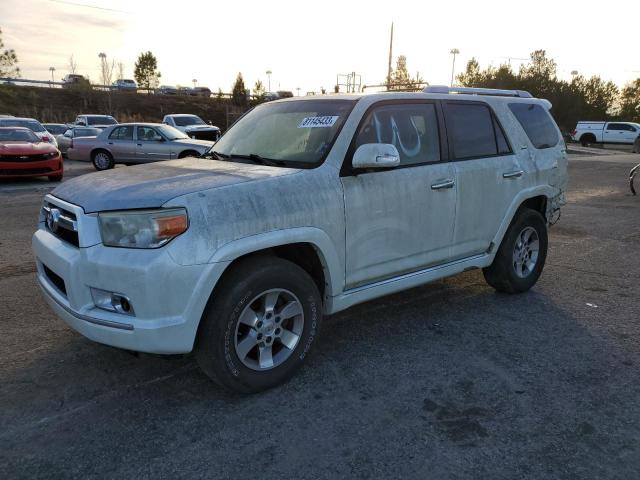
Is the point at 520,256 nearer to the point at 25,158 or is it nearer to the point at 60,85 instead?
the point at 25,158

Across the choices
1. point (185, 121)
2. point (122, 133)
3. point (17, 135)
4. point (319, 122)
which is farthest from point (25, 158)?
point (319, 122)

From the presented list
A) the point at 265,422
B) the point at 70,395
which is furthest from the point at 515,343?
the point at 70,395

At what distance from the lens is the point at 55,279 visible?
3250 millimetres

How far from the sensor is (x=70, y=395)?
10.3 feet

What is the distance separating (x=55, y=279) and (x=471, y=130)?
3351mm

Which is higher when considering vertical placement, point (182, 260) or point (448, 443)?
point (182, 260)

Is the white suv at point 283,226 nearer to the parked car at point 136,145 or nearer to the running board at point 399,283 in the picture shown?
the running board at point 399,283

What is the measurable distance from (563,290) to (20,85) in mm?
59683

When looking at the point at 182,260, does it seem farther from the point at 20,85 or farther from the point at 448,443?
the point at 20,85

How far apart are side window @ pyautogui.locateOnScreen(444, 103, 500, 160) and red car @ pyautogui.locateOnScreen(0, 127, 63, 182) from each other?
39.7ft

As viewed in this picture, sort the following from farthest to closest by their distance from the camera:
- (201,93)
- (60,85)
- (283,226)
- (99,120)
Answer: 1. (201,93)
2. (60,85)
3. (99,120)
4. (283,226)

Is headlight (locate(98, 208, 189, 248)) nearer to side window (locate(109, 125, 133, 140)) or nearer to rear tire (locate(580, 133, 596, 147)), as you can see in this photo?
side window (locate(109, 125, 133, 140))

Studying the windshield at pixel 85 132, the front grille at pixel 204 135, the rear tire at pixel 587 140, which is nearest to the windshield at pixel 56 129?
the windshield at pixel 85 132

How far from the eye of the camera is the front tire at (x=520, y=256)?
15.6ft
